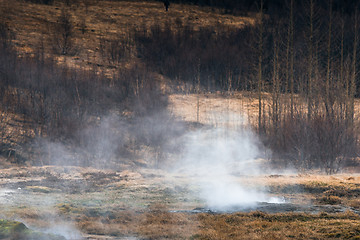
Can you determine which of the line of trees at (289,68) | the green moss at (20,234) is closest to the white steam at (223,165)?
the line of trees at (289,68)

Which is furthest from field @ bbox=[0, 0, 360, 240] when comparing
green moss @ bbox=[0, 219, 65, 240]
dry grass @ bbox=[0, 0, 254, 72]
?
dry grass @ bbox=[0, 0, 254, 72]

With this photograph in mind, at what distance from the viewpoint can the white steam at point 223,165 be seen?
18594 millimetres

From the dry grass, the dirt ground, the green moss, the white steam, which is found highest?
the dry grass

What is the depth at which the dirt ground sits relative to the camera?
13273 millimetres

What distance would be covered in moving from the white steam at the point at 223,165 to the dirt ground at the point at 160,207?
569mm

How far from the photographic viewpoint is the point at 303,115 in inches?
1021

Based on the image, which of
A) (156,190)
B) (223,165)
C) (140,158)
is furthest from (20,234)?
(140,158)

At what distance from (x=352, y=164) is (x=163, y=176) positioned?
9241 mm

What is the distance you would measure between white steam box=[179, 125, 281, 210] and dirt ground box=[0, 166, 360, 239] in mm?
569

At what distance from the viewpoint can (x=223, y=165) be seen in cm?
2719

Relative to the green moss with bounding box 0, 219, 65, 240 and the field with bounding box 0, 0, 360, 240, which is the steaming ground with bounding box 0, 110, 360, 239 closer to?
the field with bounding box 0, 0, 360, 240

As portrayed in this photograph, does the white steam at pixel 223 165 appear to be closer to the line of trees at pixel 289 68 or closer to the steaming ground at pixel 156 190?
the steaming ground at pixel 156 190

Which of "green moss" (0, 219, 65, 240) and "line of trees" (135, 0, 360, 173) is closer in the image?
"green moss" (0, 219, 65, 240)

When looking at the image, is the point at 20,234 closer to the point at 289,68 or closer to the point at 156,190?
the point at 156,190
